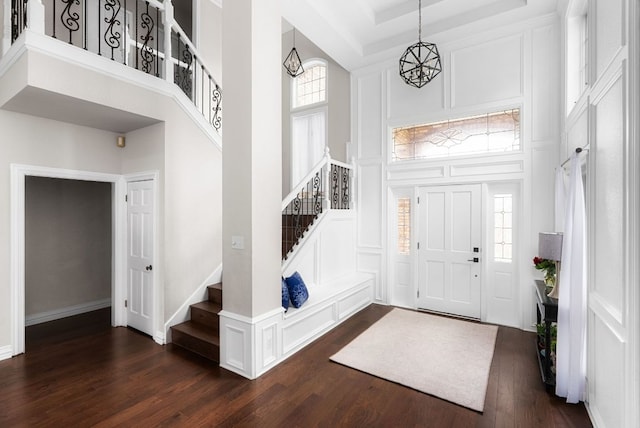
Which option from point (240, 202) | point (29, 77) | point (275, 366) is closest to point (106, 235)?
point (29, 77)

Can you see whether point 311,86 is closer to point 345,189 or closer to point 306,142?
point 306,142

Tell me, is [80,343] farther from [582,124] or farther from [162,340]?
[582,124]

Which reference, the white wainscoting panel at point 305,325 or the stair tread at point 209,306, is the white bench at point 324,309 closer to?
the white wainscoting panel at point 305,325

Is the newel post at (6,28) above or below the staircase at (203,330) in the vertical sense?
above

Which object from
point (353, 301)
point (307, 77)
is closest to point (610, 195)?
point (353, 301)

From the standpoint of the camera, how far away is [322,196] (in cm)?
531

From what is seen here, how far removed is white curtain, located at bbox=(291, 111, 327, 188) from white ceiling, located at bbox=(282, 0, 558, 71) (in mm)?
1545

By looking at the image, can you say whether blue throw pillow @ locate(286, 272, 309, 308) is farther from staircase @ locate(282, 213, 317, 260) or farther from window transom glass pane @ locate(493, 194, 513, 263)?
window transom glass pane @ locate(493, 194, 513, 263)

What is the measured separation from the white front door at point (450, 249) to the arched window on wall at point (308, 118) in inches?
104

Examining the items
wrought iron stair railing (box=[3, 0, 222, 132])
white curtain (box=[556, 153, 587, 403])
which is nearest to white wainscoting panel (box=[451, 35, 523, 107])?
white curtain (box=[556, 153, 587, 403])

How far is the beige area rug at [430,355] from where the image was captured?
3021mm

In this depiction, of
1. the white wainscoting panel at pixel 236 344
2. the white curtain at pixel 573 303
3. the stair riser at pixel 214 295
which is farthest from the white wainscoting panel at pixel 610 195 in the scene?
the stair riser at pixel 214 295

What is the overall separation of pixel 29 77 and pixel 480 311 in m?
6.24

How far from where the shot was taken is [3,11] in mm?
3682
